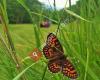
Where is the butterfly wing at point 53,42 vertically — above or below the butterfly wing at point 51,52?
above

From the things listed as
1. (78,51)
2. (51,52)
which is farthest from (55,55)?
(78,51)

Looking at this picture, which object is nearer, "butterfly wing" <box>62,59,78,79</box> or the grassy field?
"butterfly wing" <box>62,59,78,79</box>

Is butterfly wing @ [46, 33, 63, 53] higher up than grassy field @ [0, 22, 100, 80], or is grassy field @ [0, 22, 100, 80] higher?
butterfly wing @ [46, 33, 63, 53]

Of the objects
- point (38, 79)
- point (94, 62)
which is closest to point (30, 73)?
point (38, 79)

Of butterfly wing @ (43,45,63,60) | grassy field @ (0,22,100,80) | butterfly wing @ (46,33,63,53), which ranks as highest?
butterfly wing @ (46,33,63,53)

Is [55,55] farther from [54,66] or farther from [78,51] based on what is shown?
[78,51]

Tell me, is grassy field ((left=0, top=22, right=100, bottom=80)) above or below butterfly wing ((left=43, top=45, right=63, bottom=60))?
below

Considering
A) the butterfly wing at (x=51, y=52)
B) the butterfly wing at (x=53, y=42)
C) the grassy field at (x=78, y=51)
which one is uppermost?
the butterfly wing at (x=53, y=42)
